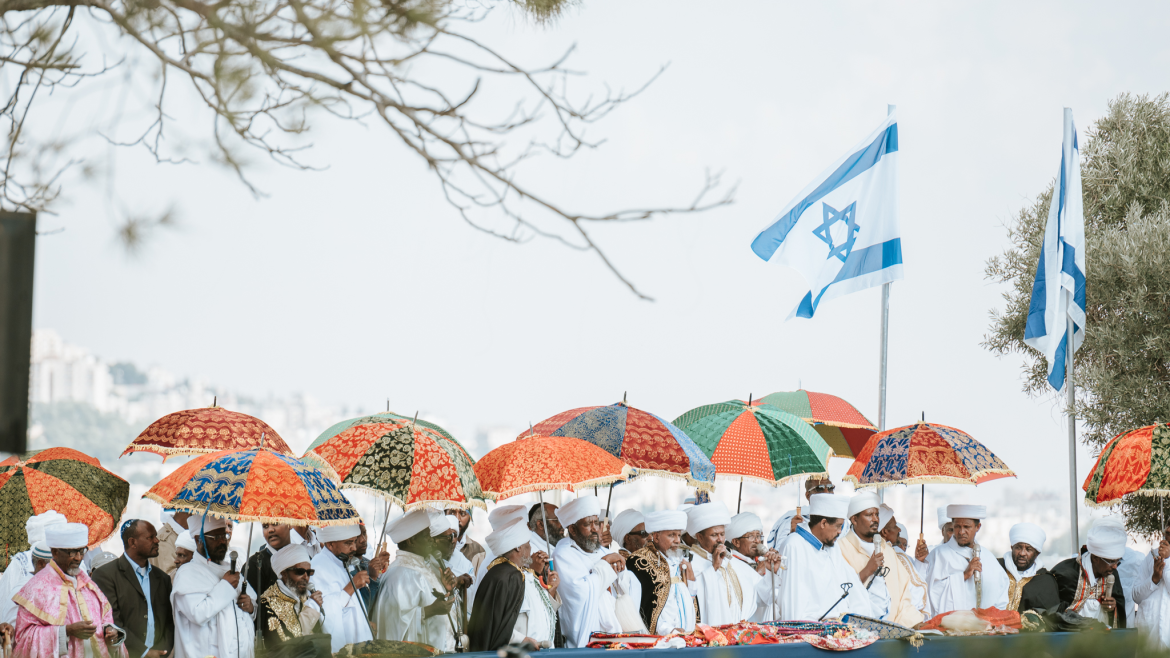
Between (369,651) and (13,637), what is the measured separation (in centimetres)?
170

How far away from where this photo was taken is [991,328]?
1451 cm

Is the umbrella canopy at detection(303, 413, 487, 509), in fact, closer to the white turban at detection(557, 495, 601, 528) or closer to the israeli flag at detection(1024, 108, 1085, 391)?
the white turban at detection(557, 495, 601, 528)

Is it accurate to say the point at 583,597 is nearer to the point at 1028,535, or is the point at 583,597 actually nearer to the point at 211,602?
the point at 211,602

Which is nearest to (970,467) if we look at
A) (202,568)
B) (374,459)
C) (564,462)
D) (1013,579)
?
(1013,579)

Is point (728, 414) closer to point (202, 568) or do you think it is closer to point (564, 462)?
point (564, 462)

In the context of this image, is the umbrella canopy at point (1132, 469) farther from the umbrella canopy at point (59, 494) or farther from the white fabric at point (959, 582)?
the umbrella canopy at point (59, 494)

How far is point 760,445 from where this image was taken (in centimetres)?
830

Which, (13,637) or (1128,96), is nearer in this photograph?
(13,637)

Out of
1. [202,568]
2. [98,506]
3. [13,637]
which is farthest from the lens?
[98,506]

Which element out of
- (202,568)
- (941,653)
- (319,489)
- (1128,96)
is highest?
(1128,96)

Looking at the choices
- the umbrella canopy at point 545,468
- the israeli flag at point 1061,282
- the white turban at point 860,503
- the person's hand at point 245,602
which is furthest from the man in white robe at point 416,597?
the israeli flag at point 1061,282

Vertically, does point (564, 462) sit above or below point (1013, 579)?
above

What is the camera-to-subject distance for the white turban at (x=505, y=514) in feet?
20.8

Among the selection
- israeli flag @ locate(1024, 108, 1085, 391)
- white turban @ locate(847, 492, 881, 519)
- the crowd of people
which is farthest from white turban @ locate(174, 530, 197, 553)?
israeli flag @ locate(1024, 108, 1085, 391)
